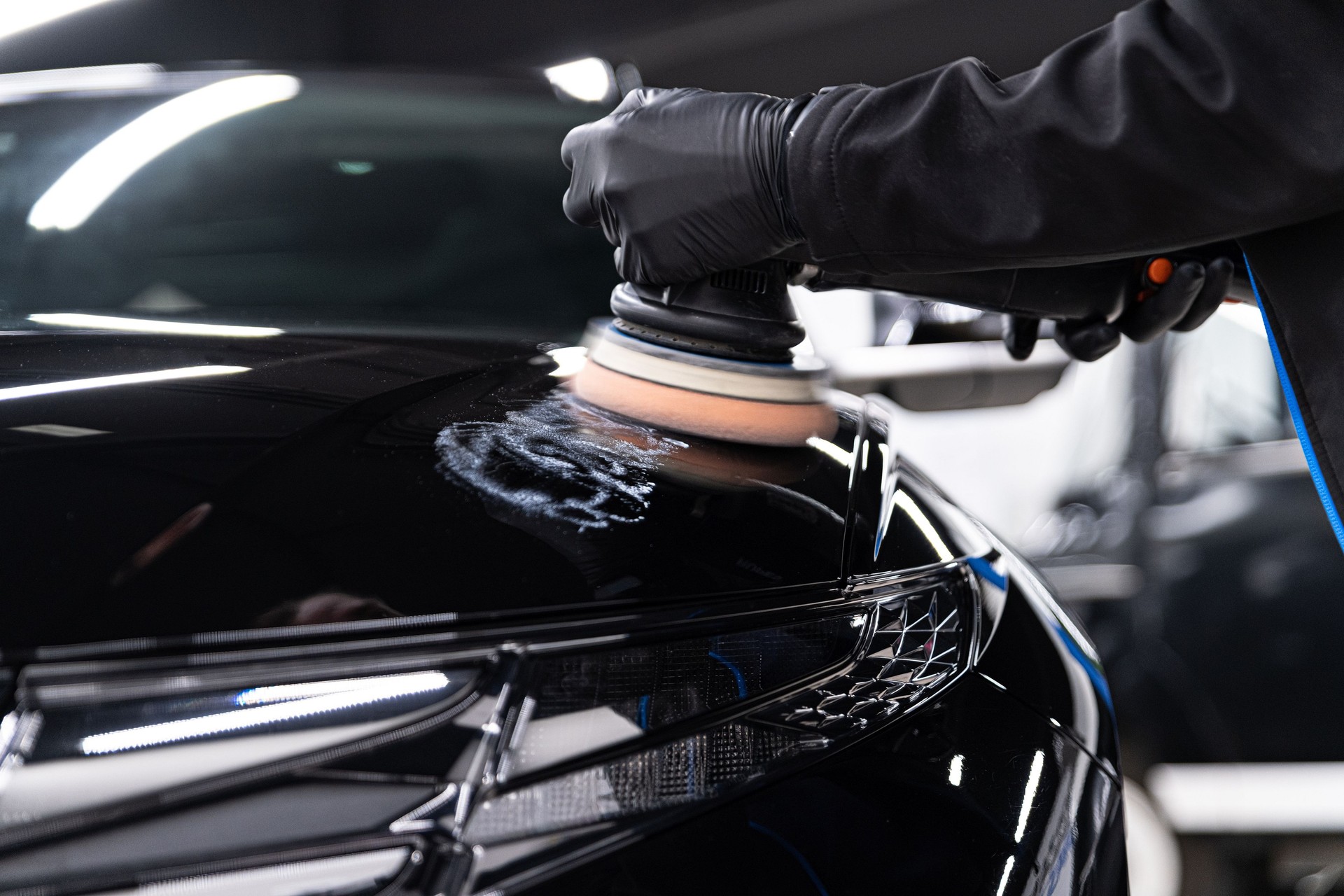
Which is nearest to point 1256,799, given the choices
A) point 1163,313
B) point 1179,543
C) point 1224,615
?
point 1224,615

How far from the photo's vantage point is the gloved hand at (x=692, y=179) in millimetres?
947

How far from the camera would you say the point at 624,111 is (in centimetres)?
103

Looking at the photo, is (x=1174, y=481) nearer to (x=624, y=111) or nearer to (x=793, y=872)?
(x=624, y=111)

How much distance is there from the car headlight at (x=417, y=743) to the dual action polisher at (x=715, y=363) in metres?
0.28

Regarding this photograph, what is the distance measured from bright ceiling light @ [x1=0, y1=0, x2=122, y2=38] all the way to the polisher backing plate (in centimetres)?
422

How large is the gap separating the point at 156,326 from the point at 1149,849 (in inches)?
74.4

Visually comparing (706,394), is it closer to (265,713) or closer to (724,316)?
(724,316)

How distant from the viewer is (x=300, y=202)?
175 cm

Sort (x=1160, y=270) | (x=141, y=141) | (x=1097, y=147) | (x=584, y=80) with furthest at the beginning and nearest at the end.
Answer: (x=584, y=80) < (x=141, y=141) < (x=1160, y=270) < (x=1097, y=147)

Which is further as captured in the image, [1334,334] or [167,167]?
[167,167]

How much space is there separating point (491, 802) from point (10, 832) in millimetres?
247

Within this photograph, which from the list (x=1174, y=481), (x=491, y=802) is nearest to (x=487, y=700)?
(x=491, y=802)

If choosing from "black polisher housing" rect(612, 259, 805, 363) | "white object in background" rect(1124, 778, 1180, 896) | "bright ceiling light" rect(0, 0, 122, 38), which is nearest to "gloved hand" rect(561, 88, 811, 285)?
"black polisher housing" rect(612, 259, 805, 363)

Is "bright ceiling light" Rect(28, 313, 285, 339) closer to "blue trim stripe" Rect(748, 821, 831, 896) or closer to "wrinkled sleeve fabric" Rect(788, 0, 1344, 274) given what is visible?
"wrinkled sleeve fabric" Rect(788, 0, 1344, 274)
